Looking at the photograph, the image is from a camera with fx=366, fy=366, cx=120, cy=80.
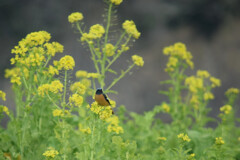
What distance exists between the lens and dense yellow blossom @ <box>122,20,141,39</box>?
336 cm

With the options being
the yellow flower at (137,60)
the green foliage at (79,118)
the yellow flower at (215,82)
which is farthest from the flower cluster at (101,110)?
the yellow flower at (215,82)

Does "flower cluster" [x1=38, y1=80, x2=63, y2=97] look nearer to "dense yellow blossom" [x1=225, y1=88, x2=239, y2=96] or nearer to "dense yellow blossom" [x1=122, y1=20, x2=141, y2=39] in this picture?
"dense yellow blossom" [x1=122, y1=20, x2=141, y2=39]

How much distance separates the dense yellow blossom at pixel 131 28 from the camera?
3363 millimetres

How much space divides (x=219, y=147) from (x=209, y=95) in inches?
82.2

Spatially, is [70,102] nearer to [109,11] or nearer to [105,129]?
[105,129]

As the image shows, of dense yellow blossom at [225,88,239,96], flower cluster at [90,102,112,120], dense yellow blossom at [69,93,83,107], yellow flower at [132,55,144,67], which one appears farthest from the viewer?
dense yellow blossom at [225,88,239,96]

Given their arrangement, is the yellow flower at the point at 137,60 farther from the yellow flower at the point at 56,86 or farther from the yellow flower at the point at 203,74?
the yellow flower at the point at 203,74

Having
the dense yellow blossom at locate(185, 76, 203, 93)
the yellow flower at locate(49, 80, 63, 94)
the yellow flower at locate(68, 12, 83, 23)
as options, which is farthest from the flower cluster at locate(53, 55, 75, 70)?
the dense yellow blossom at locate(185, 76, 203, 93)

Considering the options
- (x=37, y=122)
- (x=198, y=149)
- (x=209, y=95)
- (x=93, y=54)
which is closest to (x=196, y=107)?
(x=209, y=95)

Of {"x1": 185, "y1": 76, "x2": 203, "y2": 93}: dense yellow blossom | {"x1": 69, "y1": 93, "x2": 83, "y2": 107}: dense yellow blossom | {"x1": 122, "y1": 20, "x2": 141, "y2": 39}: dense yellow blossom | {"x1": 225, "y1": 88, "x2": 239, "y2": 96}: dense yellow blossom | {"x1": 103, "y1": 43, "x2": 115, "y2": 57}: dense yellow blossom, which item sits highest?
{"x1": 185, "y1": 76, "x2": 203, "y2": 93}: dense yellow blossom

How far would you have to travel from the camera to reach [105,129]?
106 inches

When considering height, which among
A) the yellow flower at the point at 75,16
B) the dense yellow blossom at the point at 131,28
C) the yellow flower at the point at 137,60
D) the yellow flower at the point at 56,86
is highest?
the yellow flower at the point at 75,16

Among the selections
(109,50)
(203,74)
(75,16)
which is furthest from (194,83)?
(75,16)

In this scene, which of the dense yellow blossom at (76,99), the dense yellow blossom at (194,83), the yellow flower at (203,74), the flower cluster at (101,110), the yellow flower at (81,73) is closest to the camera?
the flower cluster at (101,110)
